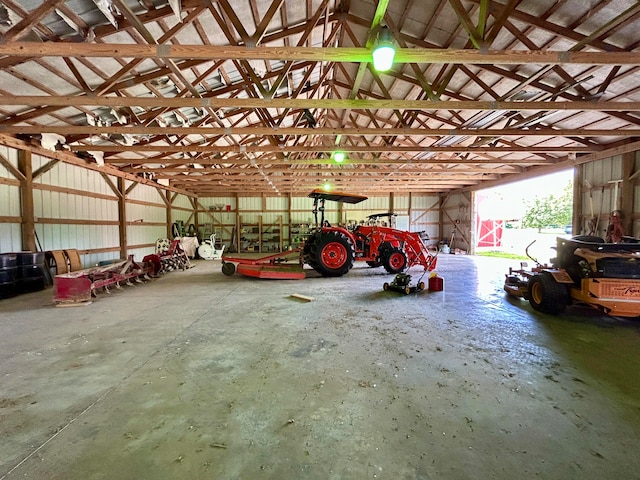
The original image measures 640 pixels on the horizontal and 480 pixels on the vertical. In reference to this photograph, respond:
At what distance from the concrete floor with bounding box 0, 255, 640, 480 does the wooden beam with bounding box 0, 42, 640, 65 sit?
130 inches

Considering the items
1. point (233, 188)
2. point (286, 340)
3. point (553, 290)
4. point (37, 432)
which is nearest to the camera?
point (37, 432)

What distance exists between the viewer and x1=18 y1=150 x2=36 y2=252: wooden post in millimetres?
6242

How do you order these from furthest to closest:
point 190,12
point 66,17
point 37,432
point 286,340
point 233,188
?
1. point 233,188
2. point 190,12
3. point 66,17
4. point 286,340
5. point 37,432

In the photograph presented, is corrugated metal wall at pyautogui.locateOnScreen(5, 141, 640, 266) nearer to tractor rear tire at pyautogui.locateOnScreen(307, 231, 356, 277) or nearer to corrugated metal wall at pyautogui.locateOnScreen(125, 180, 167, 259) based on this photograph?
corrugated metal wall at pyautogui.locateOnScreen(125, 180, 167, 259)

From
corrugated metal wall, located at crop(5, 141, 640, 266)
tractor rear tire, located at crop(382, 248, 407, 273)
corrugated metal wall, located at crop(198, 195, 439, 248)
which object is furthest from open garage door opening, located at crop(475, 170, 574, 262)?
tractor rear tire, located at crop(382, 248, 407, 273)

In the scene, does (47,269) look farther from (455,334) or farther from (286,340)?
(455,334)

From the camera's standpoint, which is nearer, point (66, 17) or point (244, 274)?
point (66, 17)

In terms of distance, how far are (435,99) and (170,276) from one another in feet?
26.3

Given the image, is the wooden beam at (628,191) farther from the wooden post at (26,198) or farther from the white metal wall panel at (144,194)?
the white metal wall panel at (144,194)

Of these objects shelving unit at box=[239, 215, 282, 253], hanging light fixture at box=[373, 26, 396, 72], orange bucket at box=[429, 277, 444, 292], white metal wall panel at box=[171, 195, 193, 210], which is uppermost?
hanging light fixture at box=[373, 26, 396, 72]

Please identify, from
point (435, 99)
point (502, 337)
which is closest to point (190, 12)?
point (435, 99)

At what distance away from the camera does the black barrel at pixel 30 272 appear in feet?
19.0

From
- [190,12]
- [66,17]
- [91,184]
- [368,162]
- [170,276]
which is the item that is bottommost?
[170,276]

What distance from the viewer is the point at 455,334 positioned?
3439mm
